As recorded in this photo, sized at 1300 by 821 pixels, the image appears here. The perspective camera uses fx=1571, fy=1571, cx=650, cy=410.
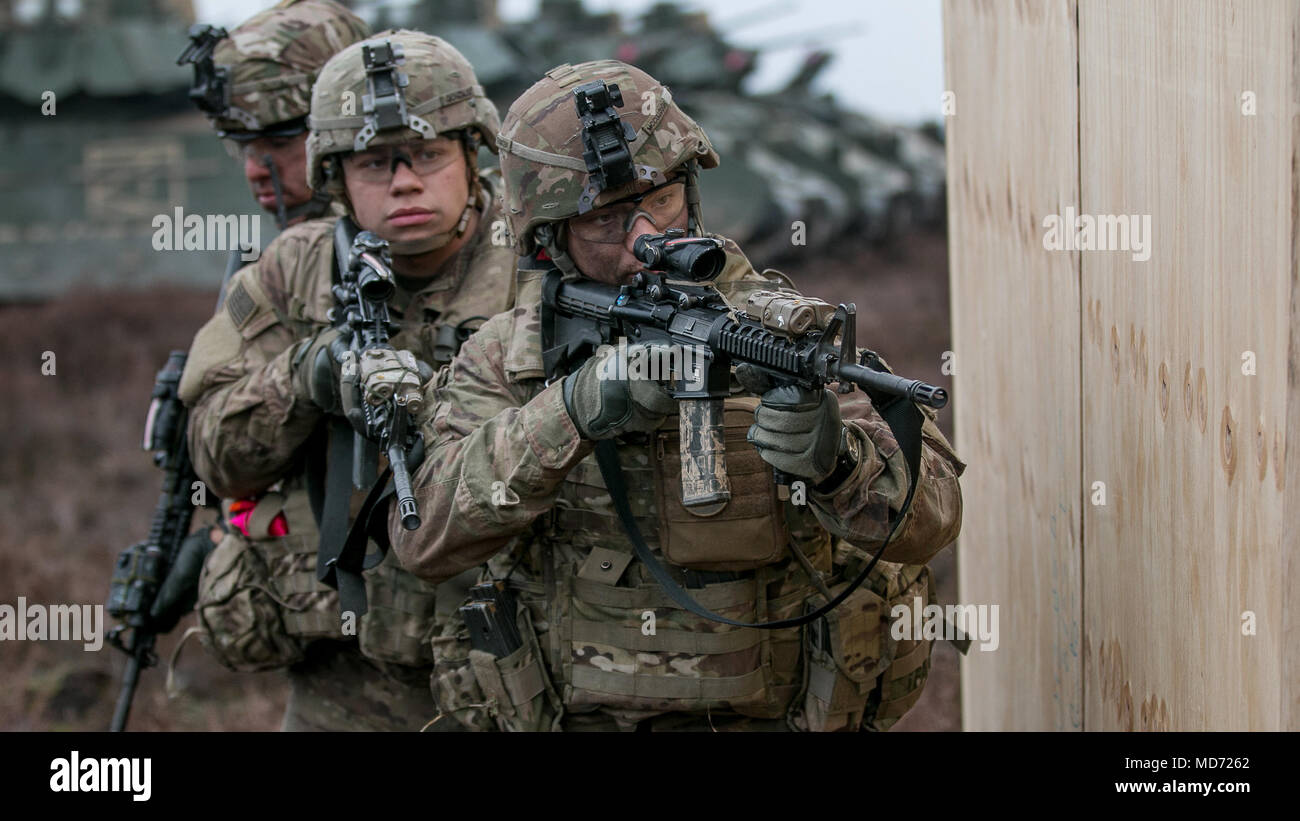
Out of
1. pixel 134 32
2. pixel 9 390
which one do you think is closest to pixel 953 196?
pixel 9 390

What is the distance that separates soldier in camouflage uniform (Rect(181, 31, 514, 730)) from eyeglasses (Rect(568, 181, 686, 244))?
69 cm

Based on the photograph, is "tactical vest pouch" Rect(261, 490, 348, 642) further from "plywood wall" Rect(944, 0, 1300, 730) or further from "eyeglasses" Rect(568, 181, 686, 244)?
"plywood wall" Rect(944, 0, 1300, 730)

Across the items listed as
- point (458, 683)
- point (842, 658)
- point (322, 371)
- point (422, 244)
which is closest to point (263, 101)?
point (422, 244)

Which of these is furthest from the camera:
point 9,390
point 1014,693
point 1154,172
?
point 9,390

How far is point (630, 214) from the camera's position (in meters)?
3.34

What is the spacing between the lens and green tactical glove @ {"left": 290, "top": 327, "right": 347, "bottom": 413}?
12.9 feet

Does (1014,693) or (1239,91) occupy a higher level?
(1239,91)

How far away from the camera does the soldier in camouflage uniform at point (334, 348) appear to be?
4.13 m

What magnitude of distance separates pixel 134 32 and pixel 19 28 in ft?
4.90

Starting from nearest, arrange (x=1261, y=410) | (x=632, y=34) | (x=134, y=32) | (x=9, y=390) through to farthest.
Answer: (x=1261, y=410), (x=9, y=390), (x=134, y=32), (x=632, y=34)

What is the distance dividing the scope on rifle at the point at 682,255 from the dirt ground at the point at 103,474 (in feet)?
9.04

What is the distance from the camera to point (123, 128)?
19750mm

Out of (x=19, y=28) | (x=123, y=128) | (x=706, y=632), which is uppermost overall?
(x=19, y=28)
